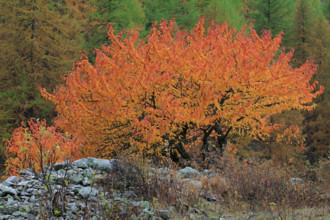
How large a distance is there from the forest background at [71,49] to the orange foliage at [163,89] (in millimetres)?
7063

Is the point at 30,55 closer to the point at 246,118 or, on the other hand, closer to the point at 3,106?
the point at 3,106

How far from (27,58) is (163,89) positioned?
45.0ft

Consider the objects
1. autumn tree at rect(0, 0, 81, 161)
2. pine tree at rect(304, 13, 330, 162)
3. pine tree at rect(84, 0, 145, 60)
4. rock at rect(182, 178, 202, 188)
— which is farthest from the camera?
pine tree at rect(304, 13, 330, 162)

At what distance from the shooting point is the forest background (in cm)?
2069

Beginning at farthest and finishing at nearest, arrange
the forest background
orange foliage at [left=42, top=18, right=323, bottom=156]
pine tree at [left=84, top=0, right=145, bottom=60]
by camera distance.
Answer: pine tree at [left=84, top=0, right=145, bottom=60], the forest background, orange foliage at [left=42, top=18, right=323, bottom=156]

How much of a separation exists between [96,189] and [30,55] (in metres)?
17.8

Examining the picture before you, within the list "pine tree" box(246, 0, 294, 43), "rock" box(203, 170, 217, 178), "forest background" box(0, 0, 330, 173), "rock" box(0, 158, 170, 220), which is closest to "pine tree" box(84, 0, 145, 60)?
"forest background" box(0, 0, 330, 173)

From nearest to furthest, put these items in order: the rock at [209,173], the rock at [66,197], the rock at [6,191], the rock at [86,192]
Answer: the rock at [66,197] → the rock at [6,191] → the rock at [86,192] → the rock at [209,173]

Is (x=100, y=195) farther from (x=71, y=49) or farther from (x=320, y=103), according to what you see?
(x=320, y=103)

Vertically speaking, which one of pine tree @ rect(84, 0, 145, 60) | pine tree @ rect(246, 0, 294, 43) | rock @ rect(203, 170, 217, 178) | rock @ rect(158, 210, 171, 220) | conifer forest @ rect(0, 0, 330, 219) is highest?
pine tree @ rect(246, 0, 294, 43)

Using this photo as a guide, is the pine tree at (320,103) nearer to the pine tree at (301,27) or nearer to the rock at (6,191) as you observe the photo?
the pine tree at (301,27)

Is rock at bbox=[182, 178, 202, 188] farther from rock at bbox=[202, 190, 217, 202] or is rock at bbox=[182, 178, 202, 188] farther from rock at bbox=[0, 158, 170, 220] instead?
rock at bbox=[0, 158, 170, 220]

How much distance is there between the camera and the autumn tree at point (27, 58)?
20422 mm

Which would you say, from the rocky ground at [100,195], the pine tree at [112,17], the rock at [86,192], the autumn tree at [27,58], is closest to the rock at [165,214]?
the rocky ground at [100,195]
